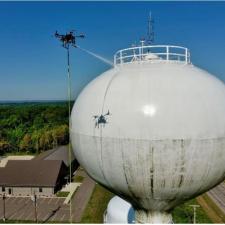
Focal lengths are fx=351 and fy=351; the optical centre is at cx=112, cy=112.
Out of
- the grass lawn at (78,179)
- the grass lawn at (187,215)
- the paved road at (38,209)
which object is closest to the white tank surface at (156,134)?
the grass lawn at (187,215)

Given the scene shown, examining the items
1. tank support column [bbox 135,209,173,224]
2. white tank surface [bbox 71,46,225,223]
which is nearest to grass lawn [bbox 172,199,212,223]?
tank support column [bbox 135,209,173,224]

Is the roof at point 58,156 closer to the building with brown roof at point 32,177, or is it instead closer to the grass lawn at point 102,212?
the building with brown roof at point 32,177

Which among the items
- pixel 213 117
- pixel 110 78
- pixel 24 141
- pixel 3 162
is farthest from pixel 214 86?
pixel 24 141

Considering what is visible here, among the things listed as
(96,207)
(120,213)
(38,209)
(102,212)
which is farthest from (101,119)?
(38,209)

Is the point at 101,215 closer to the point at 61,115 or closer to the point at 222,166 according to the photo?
the point at 222,166

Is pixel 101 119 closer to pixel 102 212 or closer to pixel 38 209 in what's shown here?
pixel 102 212
